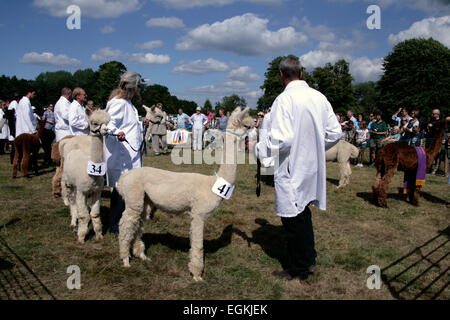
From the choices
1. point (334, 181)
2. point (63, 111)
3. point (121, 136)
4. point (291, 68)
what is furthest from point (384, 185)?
point (63, 111)

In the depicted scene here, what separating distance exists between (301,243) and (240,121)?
5.35ft

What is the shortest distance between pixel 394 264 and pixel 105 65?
70.2m

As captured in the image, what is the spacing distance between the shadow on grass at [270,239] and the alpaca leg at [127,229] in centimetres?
193

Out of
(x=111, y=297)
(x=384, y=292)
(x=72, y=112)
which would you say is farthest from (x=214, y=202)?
(x=72, y=112)

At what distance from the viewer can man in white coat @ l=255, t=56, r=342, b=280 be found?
3383mm

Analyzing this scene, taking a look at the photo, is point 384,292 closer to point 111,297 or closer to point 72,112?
point 111,297

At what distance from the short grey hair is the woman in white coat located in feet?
7.76

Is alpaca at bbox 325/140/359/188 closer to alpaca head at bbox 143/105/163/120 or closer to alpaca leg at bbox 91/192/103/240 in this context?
alpaca leg at bbox 91/192/103/240

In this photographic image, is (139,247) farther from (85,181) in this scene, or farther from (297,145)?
(297,145)

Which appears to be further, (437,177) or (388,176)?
(437,177)

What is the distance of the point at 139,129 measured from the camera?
16.3ft

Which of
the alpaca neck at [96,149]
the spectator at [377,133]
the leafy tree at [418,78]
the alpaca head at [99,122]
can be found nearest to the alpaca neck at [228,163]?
the alpaca head at [99,122]

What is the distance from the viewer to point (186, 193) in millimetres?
3820

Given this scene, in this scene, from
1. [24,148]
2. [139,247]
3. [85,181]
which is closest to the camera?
[139,247]
